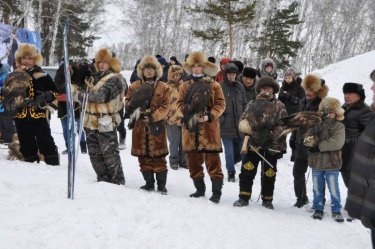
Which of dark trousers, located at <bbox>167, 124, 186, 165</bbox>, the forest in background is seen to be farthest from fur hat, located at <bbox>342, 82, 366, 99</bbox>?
the forest in background

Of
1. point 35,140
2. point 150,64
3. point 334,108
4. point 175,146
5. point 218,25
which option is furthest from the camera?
point 218,25

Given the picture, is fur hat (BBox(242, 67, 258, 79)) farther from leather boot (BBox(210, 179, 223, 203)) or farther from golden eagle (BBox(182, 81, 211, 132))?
leather boot (BBox(210, 179, 223, 203))

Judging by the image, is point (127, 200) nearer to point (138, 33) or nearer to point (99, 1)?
point (99, 1)

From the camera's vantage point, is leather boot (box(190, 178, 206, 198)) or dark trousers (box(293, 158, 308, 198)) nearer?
leather boot (box(190, 178, 206, 198))

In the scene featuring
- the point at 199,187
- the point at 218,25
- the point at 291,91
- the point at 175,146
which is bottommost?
the point at 199,187

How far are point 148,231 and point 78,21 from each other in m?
31.1

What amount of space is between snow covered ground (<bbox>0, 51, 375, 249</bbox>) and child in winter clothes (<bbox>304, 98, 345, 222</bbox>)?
266mm

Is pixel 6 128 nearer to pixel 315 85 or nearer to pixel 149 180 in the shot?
pixel 149 180

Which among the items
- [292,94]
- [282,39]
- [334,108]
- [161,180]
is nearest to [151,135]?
[161,180]

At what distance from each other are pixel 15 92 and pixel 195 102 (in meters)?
2.60

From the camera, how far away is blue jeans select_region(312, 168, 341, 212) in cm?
535

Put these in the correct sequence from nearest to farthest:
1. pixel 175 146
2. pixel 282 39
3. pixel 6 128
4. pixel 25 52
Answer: pixel 25 52 < pixel 175 146 < pixel 6 128 < pixel 282 39

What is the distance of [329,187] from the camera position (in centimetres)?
538

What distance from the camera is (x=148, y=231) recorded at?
3.87 metres
